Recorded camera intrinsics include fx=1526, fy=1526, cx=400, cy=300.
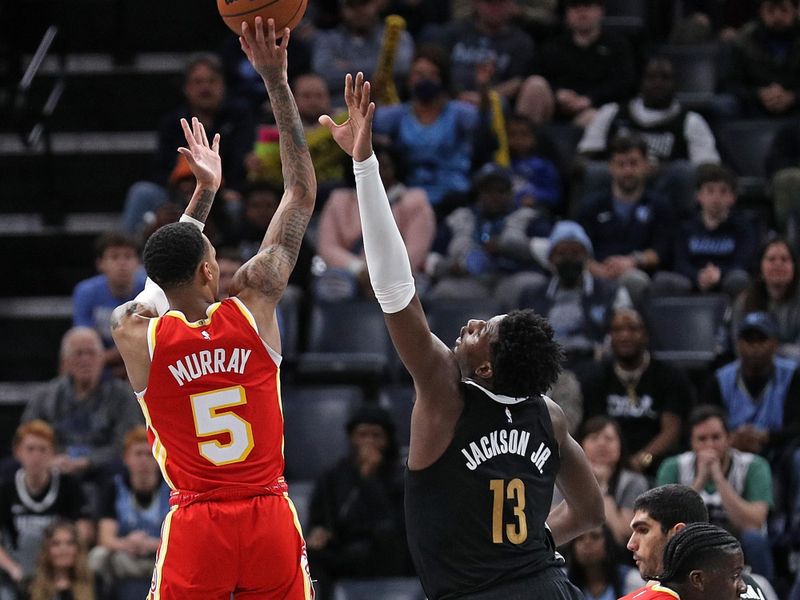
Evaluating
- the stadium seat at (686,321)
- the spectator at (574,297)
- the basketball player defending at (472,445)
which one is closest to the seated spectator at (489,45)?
the spectator at (574,297)

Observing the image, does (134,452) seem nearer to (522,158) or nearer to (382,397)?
(382,397)

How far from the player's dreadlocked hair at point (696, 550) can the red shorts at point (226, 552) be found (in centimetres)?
146

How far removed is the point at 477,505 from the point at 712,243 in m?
6.36

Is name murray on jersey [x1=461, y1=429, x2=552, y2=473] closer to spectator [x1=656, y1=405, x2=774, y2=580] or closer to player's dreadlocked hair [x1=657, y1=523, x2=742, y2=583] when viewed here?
player's dreadlocked hair [x1=657, y1=523, x2=742, y2=583]

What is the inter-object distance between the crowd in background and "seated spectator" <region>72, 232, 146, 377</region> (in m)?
0.02

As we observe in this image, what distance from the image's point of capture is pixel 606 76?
12.6 metres

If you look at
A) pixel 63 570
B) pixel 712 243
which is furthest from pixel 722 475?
pixel 63 570

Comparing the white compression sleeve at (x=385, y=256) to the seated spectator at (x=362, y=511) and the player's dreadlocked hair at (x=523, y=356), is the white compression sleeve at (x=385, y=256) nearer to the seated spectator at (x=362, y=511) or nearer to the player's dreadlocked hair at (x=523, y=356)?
the player's dreadlocked hair at (x=523, y=356)

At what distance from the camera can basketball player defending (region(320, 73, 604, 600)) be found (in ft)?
15.1

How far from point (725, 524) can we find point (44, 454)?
158 inches

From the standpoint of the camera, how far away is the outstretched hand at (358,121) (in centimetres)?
462

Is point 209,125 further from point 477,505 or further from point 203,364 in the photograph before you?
→ point 477,505

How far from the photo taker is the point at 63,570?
870cm

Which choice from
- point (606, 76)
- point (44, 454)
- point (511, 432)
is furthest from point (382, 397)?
point (511, 432)
